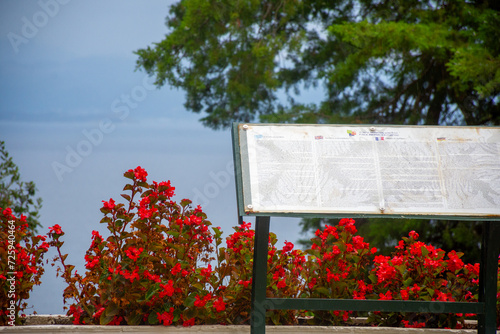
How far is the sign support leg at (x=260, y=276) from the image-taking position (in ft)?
7.03

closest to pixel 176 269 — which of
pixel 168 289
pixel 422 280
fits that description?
pixel 168 289

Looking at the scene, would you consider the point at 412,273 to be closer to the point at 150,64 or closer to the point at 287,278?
the point at 287,278

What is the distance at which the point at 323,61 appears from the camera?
7160 mm

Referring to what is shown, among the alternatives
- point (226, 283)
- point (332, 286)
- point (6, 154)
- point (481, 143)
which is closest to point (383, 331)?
point (332, 286)

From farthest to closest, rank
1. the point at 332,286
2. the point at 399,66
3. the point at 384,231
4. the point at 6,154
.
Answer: the point at 399,66, the point at 384,231, the point at 6,154, the point at 332,286

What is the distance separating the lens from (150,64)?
21.5 feet

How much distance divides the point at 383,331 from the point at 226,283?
0.79 m

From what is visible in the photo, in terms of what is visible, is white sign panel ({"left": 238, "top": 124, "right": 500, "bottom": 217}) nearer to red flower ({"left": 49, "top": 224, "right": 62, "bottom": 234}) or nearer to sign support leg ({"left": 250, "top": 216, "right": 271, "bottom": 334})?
sign support leg ({"left": 250, "top": 216, "right": 271, "bottom": 334})

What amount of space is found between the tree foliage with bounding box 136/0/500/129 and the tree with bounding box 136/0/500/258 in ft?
0.04

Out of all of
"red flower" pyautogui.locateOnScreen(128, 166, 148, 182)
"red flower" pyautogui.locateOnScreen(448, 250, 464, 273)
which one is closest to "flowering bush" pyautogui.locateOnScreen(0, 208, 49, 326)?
"red flower" pyautogui.locateOnScreen(128, 166, 148, 182)

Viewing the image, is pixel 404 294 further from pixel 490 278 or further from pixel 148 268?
pixel 148 268

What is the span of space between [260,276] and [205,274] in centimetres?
49

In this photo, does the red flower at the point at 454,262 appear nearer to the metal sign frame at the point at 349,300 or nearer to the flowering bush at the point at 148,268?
the metal sign frame at the point at 349,300

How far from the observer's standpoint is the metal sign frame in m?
2.07
